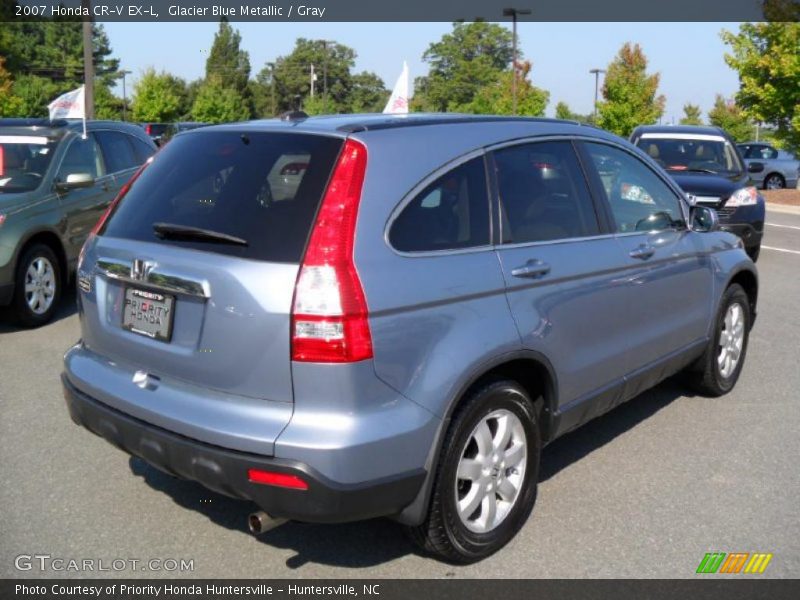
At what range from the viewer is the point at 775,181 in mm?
29031

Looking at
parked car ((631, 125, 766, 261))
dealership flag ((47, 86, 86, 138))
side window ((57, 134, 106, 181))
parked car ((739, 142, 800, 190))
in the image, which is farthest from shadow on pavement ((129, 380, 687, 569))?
parked car ((739, 142, 800, 190))

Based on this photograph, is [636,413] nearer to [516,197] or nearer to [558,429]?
[558,429]

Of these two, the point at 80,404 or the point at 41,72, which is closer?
the point at 80,404

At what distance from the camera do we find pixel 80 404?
361 centimetres

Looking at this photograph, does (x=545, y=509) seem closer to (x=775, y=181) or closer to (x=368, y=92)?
(x=775, y=181)

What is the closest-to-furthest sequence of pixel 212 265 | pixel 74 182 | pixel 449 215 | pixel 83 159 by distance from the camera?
1. pixel 212 265
2. pixel 449 215
3. pixel 74 182
4. pixel 83 159

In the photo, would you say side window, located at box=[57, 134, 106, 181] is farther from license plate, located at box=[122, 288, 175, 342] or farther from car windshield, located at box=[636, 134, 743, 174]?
car windshield, located at box=[636, 134, 743, 174]

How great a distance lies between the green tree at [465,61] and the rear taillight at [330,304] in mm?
77931

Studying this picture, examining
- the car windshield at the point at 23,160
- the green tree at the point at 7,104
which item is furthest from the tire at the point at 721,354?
the green tree at the point at 7,104

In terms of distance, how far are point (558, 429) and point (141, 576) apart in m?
1.94

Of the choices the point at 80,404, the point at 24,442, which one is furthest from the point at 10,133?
the point at 80,404

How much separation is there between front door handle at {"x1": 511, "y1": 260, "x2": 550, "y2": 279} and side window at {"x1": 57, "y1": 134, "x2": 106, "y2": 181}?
228 inches

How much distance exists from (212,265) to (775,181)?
29.5 meters

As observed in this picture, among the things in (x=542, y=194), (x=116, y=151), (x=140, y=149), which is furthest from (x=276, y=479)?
(x=140, y=149)
